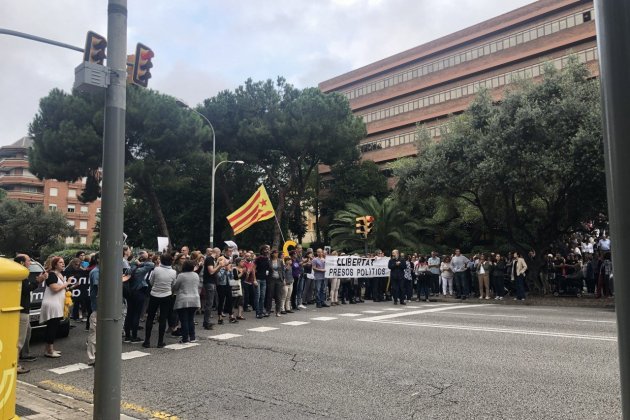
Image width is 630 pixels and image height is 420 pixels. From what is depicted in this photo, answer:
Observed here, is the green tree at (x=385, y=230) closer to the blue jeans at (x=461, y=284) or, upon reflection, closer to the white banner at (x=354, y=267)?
the blue jeans at (x=461, y=284)

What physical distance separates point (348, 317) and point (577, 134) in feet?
33.5

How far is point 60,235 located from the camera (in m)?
55.9

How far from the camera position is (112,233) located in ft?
15.4

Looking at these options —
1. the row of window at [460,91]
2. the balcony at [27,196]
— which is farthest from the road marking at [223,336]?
the balcony at [27,196]

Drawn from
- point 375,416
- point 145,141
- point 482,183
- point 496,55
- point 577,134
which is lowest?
point 375,416

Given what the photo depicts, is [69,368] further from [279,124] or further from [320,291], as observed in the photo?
[279,124]

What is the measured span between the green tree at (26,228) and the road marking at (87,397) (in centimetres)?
5161

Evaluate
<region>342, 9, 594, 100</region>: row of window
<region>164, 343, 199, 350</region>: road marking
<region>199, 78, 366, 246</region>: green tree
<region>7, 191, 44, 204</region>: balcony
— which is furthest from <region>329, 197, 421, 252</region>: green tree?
<region>7, 191, 44, 204</region>: balcony

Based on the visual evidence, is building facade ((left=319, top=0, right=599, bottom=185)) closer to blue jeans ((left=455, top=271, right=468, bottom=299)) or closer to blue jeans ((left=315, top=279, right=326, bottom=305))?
blue jeans ((left=455, top=271, right=468, bottom=299))

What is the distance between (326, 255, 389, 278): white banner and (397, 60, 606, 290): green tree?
434cm

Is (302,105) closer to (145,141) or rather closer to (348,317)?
(145,141)

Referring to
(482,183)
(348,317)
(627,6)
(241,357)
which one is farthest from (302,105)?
(627,6)

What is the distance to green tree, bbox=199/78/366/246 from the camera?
37.1 meters

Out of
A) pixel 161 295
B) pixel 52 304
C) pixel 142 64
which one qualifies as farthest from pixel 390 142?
pixel 142 64
